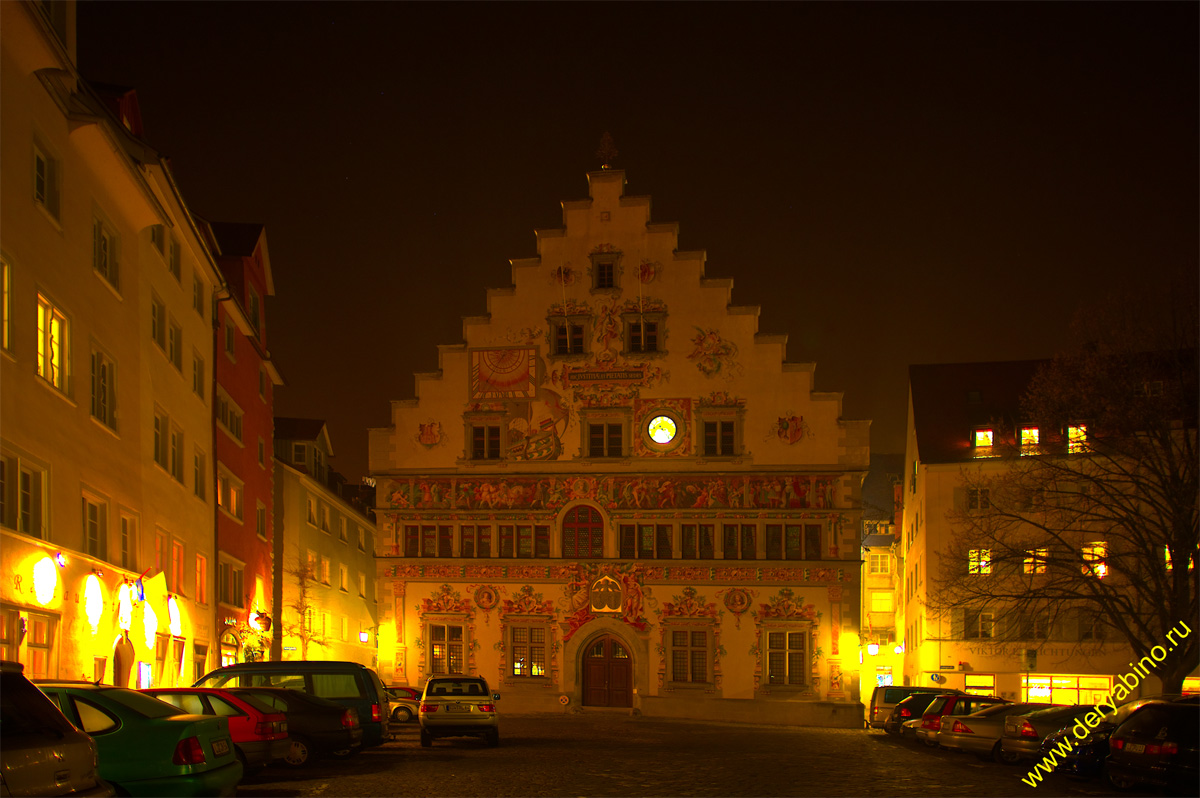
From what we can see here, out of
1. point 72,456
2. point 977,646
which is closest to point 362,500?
point 977,646

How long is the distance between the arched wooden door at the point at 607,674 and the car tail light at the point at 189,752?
34.0 m

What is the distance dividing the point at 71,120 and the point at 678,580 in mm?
28953

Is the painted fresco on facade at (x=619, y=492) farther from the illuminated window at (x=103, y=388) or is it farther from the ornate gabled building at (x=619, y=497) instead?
the illuminated window at (x=103, y=388)

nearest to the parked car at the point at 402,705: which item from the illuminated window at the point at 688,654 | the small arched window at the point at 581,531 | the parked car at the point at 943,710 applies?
the small arched window at the point at 581,531

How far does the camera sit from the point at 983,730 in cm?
2428

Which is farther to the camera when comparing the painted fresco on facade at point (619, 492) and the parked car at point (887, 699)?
the painted fresco on facade at point (619, 492)

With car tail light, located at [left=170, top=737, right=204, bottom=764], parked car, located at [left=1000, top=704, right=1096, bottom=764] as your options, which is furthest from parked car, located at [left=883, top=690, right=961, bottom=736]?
car tail light, located at [left=170, top=737, right=204, bottom=764]

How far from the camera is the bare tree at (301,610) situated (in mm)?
44906

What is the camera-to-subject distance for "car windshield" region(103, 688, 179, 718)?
12.6 m

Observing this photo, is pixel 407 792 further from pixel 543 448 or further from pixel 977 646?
pixel 977 646

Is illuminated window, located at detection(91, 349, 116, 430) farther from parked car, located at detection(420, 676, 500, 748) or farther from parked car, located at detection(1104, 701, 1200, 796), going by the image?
parked car, located at detection(1104, 701, 1200, 796)

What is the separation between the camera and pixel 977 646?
46.0 m

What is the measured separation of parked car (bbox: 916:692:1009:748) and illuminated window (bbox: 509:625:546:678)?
19469 mm

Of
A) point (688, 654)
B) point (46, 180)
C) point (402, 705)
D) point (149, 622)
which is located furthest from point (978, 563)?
point (46, 180)
